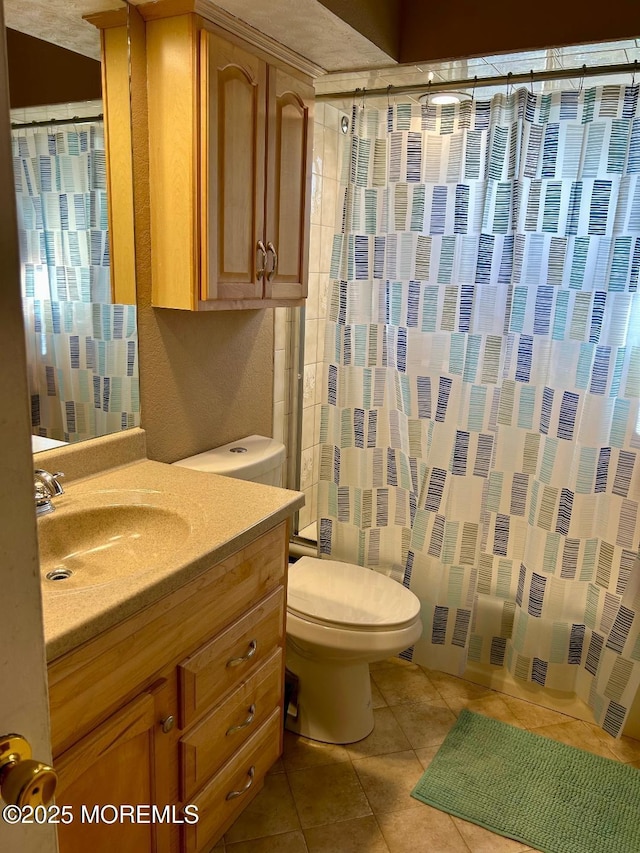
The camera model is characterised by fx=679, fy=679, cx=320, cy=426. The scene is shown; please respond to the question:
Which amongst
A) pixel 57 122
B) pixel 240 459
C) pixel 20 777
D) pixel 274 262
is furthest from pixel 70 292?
pixel 20 777

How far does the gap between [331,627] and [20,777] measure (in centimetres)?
152

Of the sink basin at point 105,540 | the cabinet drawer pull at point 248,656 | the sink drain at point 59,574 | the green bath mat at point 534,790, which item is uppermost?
the sink basin at point 105,540

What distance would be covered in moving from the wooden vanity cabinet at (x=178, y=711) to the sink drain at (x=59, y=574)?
0.28 m

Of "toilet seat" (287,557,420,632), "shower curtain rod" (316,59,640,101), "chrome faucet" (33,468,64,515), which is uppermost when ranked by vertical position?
"shower curtain rod" (316,59,640,101)

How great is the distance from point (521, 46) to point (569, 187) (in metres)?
0.43

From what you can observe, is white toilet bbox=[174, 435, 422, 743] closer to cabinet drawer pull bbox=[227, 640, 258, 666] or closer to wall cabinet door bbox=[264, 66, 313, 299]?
cabinet drawer pull bbox=[227, 640, 258, 666]

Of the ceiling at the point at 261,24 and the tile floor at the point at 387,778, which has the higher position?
the ceiling at the point at 261,24

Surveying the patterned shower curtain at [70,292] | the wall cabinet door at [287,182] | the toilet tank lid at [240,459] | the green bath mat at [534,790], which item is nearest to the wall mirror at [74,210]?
the patterned shower curtain at [70,292]

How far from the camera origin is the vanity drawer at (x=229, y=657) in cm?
140

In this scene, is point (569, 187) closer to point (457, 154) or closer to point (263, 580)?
point (457, 154)

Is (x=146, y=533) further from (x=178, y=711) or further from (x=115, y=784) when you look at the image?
(x=115, y=784)

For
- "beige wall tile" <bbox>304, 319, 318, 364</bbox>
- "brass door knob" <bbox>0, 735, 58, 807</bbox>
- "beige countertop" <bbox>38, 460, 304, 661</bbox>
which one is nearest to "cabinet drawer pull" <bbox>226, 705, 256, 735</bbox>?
"beige countertop" <bbox>38, 460, 304, 661</bbox>

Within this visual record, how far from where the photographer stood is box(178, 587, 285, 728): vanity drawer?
140 centimetres

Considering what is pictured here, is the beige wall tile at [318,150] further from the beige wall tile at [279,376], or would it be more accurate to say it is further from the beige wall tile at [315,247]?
the beige wall tile at [279,376]
